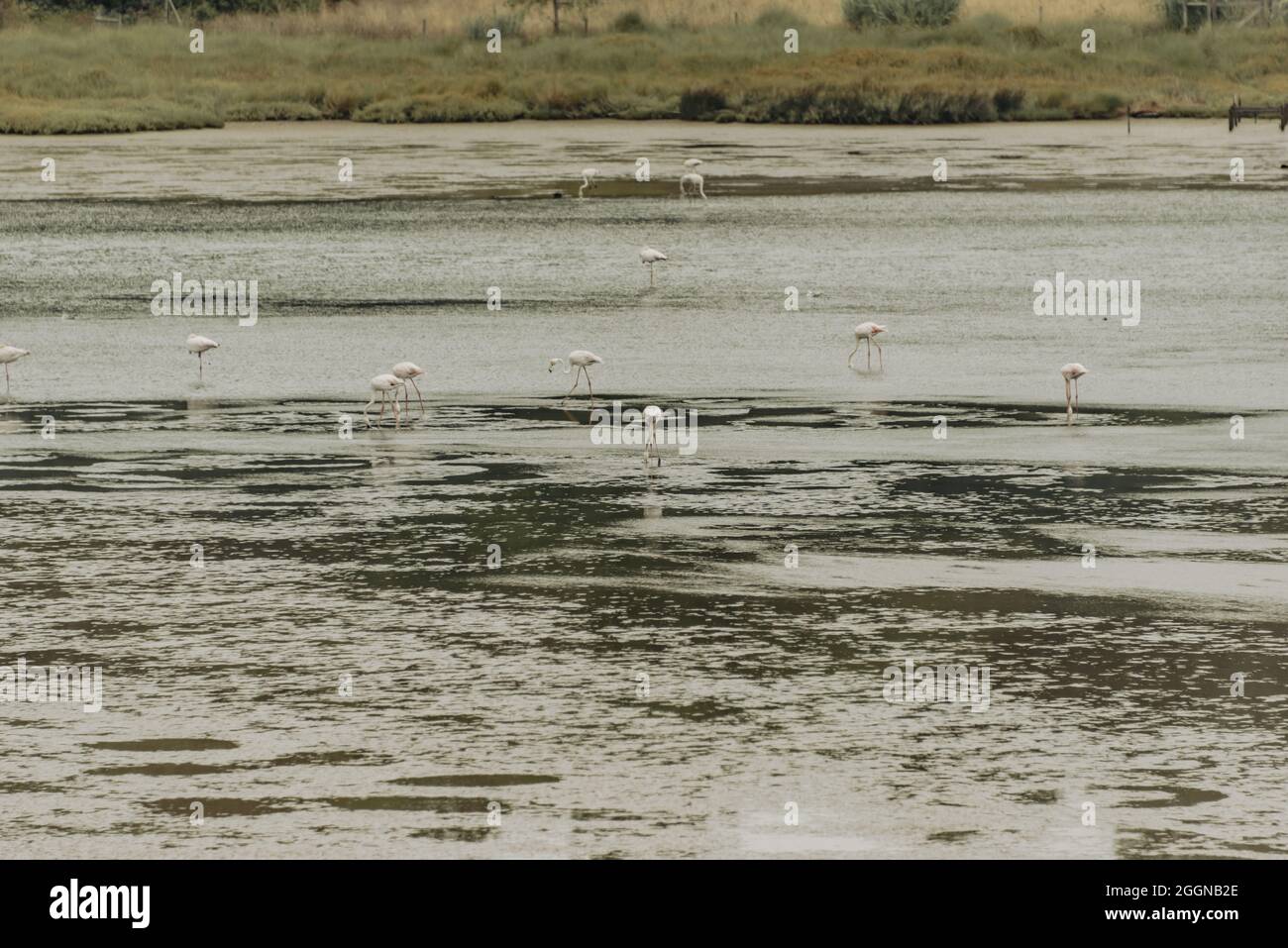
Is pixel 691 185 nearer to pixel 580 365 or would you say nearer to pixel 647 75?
pixel 580 365

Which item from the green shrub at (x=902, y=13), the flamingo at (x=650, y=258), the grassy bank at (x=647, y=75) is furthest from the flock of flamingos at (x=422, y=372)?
the green shrub at (x=902, y=13)

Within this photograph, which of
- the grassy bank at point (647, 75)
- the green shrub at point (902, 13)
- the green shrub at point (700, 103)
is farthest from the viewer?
the green shrub at point (902, 13)

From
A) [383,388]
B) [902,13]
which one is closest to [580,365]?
[383,388]

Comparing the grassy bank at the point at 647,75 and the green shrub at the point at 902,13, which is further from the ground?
the green shrub at the point at 902,13

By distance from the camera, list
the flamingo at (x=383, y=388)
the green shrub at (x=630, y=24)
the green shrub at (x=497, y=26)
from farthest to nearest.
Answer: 1. the green shrub at (x=630, y=24)
2. the green shrub at (x=497, y=26)
3. the flamingo at (x=383, y=388)

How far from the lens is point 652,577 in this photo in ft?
38.6

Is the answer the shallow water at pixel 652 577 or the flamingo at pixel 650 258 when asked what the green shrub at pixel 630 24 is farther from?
the shallow water at pixel 652 577

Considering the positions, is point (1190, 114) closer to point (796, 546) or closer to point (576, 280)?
point (576, 280)

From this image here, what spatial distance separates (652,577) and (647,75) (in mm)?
57316

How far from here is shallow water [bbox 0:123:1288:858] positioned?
817 centimetres

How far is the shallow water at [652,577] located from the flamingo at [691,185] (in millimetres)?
12200

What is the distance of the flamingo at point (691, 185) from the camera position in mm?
37406

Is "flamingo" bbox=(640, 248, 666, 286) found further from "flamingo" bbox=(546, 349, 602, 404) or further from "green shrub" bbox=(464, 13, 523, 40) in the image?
"green shrub" bbox=(464, 13, 523, 40)

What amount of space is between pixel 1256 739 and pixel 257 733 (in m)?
3.89
